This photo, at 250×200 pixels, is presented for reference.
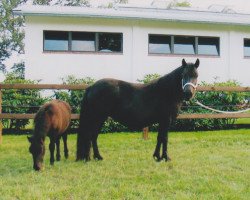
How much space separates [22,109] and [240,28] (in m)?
11.6

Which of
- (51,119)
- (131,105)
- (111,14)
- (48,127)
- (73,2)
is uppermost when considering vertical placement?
(73,2)

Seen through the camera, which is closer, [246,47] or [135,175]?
[135,175]

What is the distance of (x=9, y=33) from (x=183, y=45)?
81.7 ft

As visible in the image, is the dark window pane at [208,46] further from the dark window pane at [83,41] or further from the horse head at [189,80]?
the horse head at [189,80]

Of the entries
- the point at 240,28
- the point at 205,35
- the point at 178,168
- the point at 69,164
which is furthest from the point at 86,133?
the point at 240,28

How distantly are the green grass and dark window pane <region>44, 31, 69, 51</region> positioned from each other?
27.1 ft

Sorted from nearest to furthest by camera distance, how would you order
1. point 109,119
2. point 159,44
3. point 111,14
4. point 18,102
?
point 109,119 → point 18,102 → point 111,14 → point 159,44

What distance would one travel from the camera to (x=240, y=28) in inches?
728

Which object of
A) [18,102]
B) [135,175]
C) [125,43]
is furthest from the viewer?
[125,43]

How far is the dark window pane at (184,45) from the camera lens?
1778 cm

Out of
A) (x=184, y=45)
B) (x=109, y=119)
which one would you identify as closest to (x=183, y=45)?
(x=184, y=45)

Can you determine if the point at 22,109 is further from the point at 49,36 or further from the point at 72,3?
the point at 72,3

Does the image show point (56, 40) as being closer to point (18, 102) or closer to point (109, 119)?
point (18, 102)

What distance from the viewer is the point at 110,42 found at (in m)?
17.1
